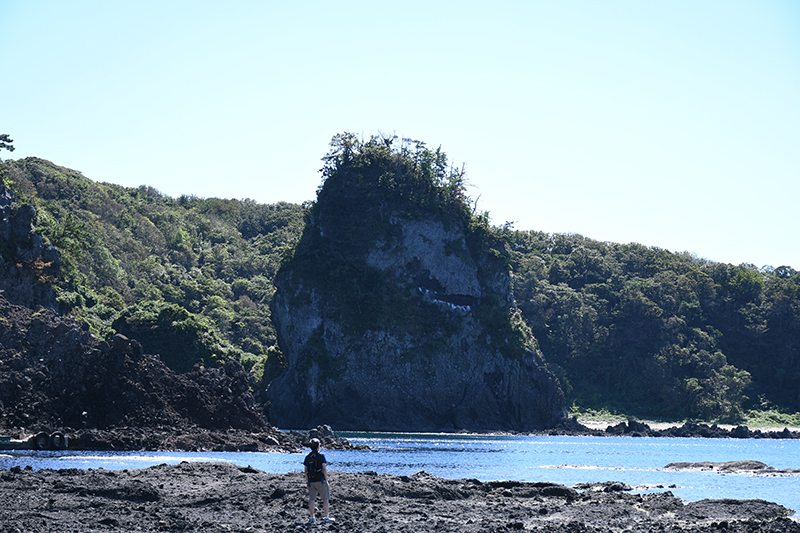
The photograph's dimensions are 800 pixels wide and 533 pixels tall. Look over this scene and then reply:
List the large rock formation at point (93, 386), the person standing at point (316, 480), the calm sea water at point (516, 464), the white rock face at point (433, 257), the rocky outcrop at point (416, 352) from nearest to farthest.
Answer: the person standing at point (316, 480), the calm sea water at point (516, 464), the large rock formation at point (93, 386), the rocky outcrop at point (416, 352), the white rock face at point (433, 257)

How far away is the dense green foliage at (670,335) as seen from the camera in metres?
112

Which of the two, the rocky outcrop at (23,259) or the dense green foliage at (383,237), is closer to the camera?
the rocky outcrop at (23,259)

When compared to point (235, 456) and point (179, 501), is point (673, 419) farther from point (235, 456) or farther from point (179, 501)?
point (179, 501)

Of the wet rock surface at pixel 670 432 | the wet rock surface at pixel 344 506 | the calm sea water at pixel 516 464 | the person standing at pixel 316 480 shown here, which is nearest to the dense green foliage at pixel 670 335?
the wet rock surface at pixel 670 432

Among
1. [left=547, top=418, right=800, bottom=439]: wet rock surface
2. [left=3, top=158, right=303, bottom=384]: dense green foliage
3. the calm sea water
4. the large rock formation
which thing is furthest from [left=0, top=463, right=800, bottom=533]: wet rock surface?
[left=547, top=418, right=800, bottom=439]: wet rock surface

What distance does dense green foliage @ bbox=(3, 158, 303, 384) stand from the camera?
3268 inches

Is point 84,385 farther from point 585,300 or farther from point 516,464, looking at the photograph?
point 585,300

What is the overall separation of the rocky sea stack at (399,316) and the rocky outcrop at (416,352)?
0.12 metres

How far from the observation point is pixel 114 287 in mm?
105438

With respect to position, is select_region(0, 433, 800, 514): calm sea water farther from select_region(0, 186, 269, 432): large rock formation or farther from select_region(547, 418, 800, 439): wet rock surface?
select_region(547, 418, 800, 439): wet rock surface

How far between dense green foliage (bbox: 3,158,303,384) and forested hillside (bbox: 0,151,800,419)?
32 cm

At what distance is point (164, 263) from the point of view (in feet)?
409

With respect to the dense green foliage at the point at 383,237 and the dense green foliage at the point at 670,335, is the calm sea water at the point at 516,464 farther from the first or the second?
the dense green foliage at the point at 670,335

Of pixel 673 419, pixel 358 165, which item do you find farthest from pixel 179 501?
pixel 673 419
